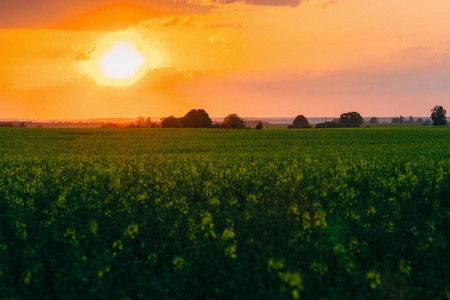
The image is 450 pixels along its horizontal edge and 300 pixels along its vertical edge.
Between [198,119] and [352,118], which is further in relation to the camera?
[352,118]

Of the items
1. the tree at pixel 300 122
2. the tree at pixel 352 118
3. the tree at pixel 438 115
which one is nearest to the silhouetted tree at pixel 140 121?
the tree at pixel 300 122

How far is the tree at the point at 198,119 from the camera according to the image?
91.2 m

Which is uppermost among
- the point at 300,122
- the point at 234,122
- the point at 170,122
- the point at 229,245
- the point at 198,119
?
the point at 198,119

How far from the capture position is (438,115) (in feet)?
347

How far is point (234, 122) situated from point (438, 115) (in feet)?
158

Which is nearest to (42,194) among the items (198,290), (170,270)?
(170,270)

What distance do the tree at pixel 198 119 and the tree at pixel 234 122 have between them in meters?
3.79

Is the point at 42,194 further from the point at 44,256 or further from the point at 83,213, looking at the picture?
the point at 44,256

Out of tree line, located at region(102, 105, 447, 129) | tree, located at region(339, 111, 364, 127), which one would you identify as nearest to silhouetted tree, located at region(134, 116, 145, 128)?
tree line, located at region(102, 105, 447, 129)

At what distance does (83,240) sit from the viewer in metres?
10.4

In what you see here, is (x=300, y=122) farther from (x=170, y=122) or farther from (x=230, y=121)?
(x=170, y=122)

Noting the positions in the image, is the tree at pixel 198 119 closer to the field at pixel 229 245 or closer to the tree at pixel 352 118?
the tree at pixel 352 118

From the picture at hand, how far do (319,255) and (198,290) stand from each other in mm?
2672

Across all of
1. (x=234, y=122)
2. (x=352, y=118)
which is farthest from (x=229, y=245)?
(x=352, y=118)
